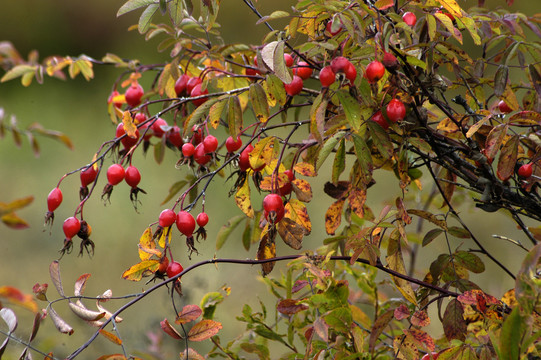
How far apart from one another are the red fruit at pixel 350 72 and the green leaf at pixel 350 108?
1cm

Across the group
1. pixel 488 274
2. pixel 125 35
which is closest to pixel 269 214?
pixel 488 274

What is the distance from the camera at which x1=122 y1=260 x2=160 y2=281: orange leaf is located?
547 millimetres

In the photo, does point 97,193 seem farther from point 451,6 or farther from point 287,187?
point 451,6

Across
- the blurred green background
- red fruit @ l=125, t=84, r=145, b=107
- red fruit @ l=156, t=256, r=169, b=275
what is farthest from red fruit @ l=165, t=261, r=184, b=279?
the blurred green background

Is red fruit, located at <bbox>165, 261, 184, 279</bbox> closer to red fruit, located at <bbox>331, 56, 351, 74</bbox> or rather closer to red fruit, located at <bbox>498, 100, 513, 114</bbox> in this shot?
red fruit, located at <bbox>331, 56, 351, 74</bbox>

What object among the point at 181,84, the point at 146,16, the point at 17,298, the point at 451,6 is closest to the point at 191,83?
the point at 181,84

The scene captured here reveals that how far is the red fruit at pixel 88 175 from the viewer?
61 centimetres

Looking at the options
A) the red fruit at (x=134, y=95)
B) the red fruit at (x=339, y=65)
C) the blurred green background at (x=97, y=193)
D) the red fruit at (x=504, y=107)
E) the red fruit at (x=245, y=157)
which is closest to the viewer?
the red fruit at (x=339, y=65)

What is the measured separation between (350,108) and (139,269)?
10.1 inches

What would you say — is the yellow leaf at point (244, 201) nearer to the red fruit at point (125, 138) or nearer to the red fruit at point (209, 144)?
the red fruit at point (209, 144)

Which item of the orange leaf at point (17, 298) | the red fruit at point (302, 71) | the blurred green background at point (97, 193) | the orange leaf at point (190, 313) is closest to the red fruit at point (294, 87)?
the red fruit at point (302, 71)

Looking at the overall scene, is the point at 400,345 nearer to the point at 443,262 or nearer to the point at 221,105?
the point at 443,262

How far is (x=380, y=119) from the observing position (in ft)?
1.90

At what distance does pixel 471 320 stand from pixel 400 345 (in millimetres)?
196
